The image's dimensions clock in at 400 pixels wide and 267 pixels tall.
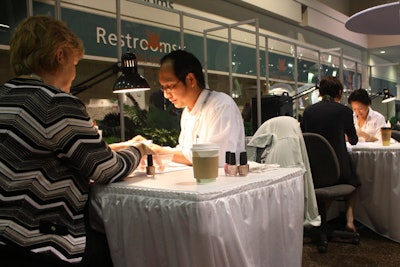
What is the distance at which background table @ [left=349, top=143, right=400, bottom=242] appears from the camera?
133 inches

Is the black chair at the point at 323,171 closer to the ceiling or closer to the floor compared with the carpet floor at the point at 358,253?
closer to the ceiling

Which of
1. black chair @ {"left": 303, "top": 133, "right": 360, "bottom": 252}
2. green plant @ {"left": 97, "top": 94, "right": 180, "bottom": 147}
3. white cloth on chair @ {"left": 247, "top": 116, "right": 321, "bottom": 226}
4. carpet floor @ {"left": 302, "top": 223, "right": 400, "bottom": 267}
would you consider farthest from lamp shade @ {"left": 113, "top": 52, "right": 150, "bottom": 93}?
carpet floor @ {"left": 302, "top": 223, "right": 400, "bottom": 267}

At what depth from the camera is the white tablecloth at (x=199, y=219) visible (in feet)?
4.23

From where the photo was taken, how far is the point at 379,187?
3.51 m

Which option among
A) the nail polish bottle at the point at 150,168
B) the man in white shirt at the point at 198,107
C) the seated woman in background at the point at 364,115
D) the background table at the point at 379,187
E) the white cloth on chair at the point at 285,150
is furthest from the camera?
the seated woman in background at the point at 364,115

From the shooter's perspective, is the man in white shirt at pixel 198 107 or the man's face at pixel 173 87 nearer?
the man in white shirt at pixel 198 107

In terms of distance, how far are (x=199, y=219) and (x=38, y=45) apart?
852 millimetres

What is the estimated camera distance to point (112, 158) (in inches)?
59.0

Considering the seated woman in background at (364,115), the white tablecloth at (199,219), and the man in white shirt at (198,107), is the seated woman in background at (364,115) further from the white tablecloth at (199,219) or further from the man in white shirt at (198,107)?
the white tablecloth at (199,219)

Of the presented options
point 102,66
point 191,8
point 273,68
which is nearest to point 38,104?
point 102,66

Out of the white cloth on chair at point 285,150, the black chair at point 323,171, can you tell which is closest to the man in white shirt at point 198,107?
the white cloth on chair at point 285,150

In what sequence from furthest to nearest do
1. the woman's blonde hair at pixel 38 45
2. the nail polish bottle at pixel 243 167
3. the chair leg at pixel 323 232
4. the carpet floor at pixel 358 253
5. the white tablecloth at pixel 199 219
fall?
1. the chair leg at pixel 323 232
2. the carpet floor at pixel 358 253
3. the nail polish bottle at pixel 243 167
4. the woman's blonde hair at pixel 38 45
5. the white tablecloth at pixel 199 219

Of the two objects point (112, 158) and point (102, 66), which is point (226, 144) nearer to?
point (112, 158)

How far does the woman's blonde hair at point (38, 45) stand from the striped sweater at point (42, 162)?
8cm
